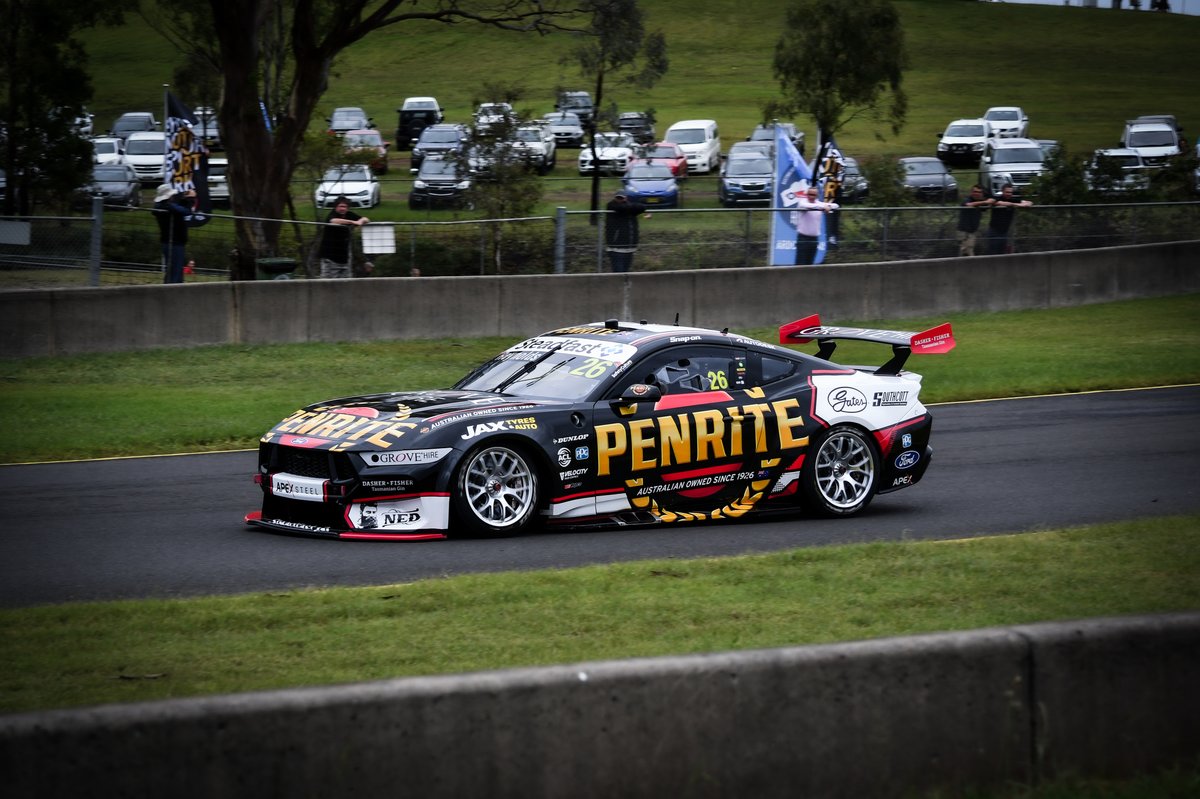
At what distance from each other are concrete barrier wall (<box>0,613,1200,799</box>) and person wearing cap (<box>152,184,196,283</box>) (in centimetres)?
1585

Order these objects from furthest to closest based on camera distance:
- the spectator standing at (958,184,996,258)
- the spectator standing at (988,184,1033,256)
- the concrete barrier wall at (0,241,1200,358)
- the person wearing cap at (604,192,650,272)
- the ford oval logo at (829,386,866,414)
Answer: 1. the spectator standing at (988,184,1033,256)
2. the spectator standing at (958,184,996,258)
3. the person wearing cap at (604,192,650,272)
4. the concrete barrier wall at (0,241,1200,358)
5. the ford oval logo at (829,386,866,414)

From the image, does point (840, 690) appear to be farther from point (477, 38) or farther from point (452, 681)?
point (477, 38)

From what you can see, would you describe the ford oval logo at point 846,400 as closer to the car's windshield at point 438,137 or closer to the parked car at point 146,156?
the car's windshield at point 438,137

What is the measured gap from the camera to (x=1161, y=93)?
72.0m

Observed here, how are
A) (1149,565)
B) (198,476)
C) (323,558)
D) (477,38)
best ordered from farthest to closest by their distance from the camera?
(477,38)
(198,476)
(323,558)
(1149,565)

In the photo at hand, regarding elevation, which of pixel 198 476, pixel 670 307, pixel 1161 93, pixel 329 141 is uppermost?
pixel 1161 93

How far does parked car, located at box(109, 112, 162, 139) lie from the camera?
51125 mm

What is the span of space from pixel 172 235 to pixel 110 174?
857 inches

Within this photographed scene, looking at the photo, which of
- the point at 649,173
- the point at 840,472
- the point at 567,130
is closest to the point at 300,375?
the point at 840,472

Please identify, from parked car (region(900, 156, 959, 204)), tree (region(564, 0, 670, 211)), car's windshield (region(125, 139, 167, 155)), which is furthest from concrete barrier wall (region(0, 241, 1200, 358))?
car's windshield (region(125, 139, 167, 155))

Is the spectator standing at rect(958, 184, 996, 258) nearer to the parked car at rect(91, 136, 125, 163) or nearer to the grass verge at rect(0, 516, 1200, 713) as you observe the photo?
the grass verge at rect(0, 516, 1200, 713)

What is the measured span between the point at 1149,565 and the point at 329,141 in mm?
29065

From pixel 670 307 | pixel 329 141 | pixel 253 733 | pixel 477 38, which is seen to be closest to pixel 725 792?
pixel 253 733

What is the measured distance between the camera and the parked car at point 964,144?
51.1 metres
